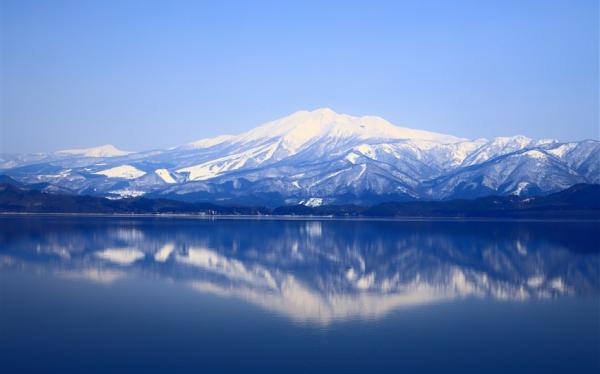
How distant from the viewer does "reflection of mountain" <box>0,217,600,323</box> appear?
39.6 m

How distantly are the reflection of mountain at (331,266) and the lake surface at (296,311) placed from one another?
0.50 ft

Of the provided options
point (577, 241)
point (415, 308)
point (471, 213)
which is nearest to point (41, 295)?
point (415, 308)

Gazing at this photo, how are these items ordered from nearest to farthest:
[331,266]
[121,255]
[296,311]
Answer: [296,311]
[331,266]
[121,255]

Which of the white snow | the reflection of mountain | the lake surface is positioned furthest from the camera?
the white snow

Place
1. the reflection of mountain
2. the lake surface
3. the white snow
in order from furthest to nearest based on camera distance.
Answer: the white snow, the reflection of mountain, the lake surface

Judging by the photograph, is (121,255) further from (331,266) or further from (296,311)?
(296,311)

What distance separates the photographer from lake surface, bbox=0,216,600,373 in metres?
25.1

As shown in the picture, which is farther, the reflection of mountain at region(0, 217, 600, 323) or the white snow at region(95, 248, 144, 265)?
the white snow at region(95, 248, 144, 265)

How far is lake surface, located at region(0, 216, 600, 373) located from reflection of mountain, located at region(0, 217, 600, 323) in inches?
6.0

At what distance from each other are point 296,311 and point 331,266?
68.0 feet

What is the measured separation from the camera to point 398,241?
80062 mm

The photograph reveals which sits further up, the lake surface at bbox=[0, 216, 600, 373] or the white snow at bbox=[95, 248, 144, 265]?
the white snow at bbox=[95, 248, 144, 265]

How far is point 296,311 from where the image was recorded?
3412cm

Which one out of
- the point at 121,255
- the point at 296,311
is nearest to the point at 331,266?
the point at 121,255
